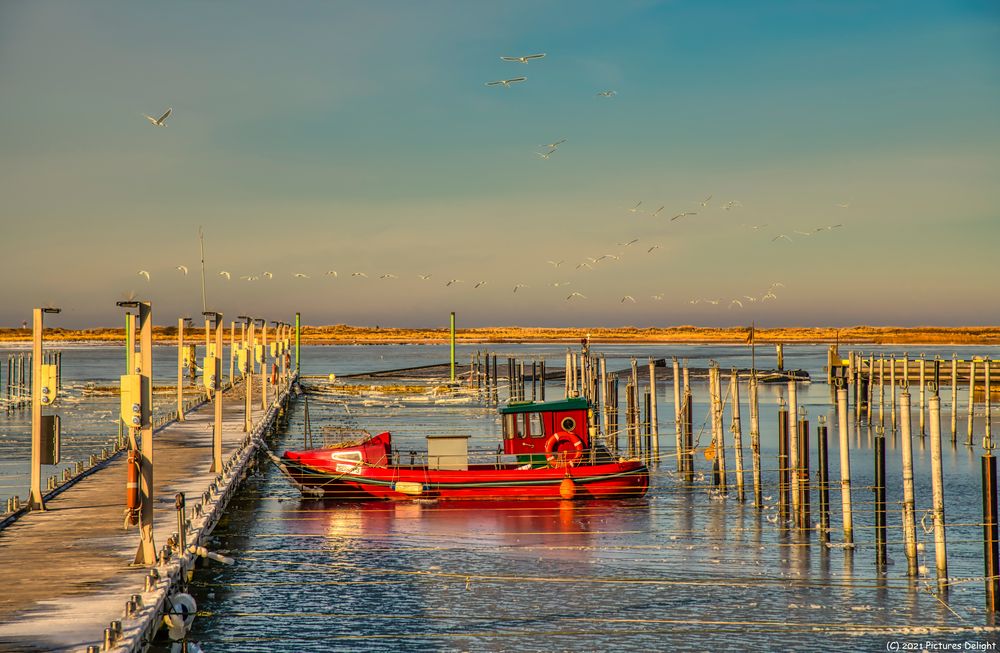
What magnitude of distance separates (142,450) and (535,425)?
61.5 ft

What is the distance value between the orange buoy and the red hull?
95 millimetres

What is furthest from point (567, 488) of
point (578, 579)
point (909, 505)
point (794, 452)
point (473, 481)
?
point (909, 505)

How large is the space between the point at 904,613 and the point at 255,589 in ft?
45.9

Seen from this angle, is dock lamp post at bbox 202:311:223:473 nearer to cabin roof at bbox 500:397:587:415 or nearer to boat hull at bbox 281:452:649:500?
boat hull at bbox 281:452:649:500

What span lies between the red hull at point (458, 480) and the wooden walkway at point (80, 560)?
3.45m

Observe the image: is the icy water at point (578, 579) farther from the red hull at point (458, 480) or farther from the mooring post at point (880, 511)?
the red hull at point (458, 480)

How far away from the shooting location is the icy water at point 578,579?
71.1 ft

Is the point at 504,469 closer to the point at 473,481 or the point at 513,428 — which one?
the point at 473,481

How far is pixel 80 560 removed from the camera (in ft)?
70.8

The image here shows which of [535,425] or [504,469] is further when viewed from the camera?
[535,425]

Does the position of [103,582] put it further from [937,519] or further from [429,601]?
[937,519]

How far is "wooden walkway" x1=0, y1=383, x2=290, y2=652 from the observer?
17125 mm

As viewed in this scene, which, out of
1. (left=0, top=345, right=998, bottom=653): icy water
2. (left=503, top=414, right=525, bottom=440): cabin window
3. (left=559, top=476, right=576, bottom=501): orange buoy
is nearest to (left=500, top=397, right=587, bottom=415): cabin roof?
(left=503, top=414, right=525, bottom=440): cabin window

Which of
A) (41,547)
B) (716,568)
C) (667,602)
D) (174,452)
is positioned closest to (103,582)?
(41,547)
